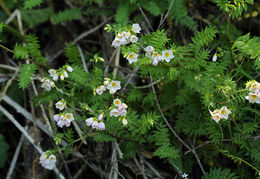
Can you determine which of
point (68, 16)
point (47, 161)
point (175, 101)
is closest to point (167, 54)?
point (175, 101)

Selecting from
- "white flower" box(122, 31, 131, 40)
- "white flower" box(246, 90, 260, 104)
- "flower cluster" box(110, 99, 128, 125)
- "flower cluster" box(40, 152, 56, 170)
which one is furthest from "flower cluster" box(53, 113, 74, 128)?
"white flower" box(246, 90, 260, 104)

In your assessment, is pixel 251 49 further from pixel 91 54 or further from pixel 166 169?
pixel 91 54

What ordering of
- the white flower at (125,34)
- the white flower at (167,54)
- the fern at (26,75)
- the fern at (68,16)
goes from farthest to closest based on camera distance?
the fern at (68,16)
the fern at (26,75)
the white flower at (167,54)
the white flower at (125,34)

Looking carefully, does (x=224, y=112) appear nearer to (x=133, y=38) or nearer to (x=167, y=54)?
(x=167, y=54)

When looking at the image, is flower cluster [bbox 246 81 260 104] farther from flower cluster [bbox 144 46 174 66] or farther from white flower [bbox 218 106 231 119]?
flower cluster [bbox 144 46 174 66]

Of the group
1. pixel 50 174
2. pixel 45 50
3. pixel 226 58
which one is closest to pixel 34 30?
pixel 45 50

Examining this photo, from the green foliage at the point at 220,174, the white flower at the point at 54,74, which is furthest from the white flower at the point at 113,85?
the green foliage at the point at 220,174

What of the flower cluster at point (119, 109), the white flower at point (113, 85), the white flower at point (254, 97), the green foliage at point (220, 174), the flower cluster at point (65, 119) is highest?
the white flower at point (254, 97)

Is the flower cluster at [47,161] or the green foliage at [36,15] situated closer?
the flower cluster at [47,161]

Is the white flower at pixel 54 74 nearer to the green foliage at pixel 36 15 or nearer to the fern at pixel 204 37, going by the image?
the fern at pixel 204 37
